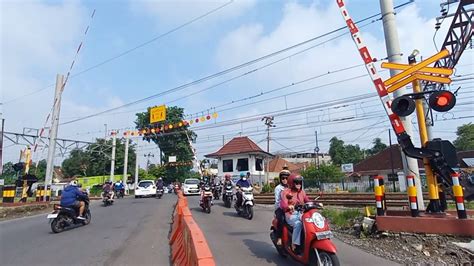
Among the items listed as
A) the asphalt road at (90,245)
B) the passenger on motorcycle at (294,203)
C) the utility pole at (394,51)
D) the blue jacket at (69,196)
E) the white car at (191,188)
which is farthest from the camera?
the white car at (191,188)

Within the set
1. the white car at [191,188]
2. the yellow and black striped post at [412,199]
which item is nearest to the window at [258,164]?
the white car at [191,188]

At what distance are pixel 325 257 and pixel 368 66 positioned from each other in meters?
5.31

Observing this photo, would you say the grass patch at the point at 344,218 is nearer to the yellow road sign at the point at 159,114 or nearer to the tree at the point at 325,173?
the yellow road sign at the point at 159,114

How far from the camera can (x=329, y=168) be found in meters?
41.4

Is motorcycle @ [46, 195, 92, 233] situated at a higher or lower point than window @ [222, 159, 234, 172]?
lower

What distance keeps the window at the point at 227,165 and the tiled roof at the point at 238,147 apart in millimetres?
956

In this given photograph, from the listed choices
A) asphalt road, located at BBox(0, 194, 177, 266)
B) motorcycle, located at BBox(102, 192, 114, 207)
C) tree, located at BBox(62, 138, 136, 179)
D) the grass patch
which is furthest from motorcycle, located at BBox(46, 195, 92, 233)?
tree, located at BBox(62, 138, 136, 179)

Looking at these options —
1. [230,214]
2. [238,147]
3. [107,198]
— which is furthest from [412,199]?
[238,147]

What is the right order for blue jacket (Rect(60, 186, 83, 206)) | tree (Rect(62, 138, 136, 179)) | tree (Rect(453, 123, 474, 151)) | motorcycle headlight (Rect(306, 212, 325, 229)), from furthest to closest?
1. tree (Rect(62, 138, 136, 179))
2. tree (Rect(453, 123, 474, 151))
3. blue jacket (Rect(60, 186, 83, 206))
4. motorcycle headlight (Rect(306, 212, 325, 229))

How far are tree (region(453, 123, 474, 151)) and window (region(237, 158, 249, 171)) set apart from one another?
32.0 metres

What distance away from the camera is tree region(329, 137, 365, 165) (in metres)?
75.5

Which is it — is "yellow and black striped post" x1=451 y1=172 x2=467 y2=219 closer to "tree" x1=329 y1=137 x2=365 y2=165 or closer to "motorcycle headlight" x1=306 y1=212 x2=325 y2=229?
"motorcycle headlight" x1=306 y1=212 x2=325 y2=229

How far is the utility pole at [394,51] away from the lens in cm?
809

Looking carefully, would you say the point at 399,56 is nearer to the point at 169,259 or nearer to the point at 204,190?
A: the point at 169,259
